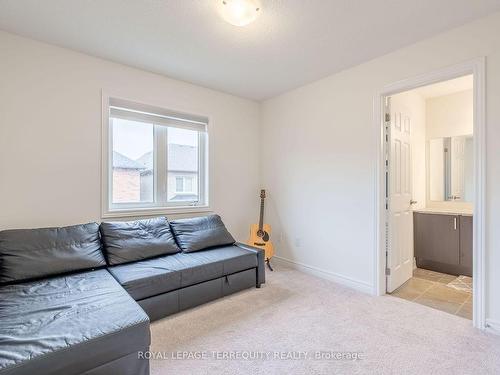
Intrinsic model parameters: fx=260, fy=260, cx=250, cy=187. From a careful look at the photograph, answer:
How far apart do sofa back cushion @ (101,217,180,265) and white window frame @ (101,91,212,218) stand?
0.29 metres

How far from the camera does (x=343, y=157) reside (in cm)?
299

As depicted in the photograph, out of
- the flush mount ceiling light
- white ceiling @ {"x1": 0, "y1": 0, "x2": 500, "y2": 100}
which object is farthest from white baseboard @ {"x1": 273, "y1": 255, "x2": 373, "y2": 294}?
the flush mount ceiling light

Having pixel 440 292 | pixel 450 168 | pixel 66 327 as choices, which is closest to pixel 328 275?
pixel 440 292

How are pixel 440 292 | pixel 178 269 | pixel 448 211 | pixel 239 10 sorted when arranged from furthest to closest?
pixel 448 211
pixel 440 292
pixel 178 269
pixel 239 10

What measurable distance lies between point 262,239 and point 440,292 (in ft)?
6.79

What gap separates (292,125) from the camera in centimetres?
360

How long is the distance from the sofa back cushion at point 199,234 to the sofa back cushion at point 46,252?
781mm

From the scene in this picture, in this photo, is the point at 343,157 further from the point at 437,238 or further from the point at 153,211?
the point at 153,211

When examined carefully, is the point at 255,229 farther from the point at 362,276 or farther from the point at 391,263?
the point at 391,263

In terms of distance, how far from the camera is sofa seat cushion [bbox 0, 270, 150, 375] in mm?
1173

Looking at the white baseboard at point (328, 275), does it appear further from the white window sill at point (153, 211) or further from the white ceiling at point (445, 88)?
the white ceiling at point (445, 88)

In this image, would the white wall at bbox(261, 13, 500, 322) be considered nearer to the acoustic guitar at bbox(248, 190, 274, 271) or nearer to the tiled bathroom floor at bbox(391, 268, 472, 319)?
the acoustic guitar at bbox(248, 190, 274, 271)

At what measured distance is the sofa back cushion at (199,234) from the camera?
2.83 metres

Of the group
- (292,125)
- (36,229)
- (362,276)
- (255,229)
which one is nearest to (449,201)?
(362,276)
